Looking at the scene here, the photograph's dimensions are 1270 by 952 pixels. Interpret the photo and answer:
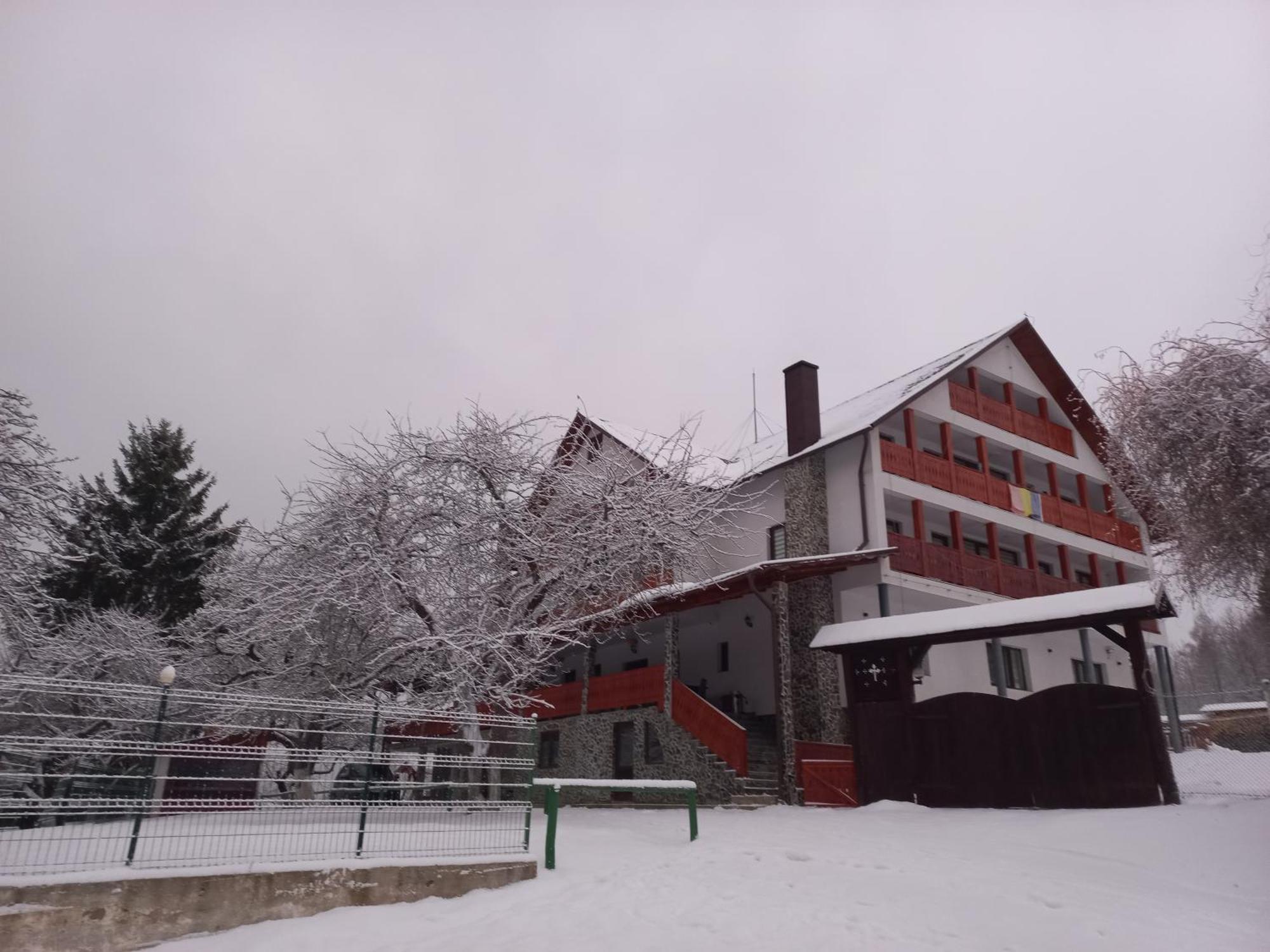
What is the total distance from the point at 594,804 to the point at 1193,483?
46.5ft

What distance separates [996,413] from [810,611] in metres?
9.95

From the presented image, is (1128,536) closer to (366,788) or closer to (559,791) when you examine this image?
(559,791)

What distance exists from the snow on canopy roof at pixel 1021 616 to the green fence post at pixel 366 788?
970cm

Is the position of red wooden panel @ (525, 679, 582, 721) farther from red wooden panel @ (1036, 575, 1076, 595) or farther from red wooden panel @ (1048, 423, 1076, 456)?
red wooden panel @ (1048, 423, 1076, 456)

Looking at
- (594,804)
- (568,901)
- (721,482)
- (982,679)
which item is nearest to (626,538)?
(721,482)

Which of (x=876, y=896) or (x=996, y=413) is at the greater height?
(x=996, y=413)

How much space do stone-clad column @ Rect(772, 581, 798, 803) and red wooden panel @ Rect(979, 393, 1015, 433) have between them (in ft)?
35.0

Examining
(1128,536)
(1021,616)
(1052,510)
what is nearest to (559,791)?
(1021,616)

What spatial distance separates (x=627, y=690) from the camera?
1984 cm

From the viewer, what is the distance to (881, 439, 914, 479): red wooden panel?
21828 millimetres

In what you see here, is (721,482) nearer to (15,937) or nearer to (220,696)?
(220,696)

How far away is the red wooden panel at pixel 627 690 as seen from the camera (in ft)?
62.6

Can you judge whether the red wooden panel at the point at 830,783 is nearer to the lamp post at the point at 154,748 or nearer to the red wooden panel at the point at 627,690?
the red wooden panel at the point at 627,690

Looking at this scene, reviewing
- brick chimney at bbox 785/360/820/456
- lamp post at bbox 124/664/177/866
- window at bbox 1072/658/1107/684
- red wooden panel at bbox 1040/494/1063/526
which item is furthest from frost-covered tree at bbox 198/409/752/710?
window at bbox 1072/658/1107/684
